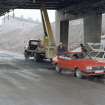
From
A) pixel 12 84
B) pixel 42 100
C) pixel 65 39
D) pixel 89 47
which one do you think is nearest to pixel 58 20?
pixel 65 39

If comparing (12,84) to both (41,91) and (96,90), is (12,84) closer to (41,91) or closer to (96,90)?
(41,91)

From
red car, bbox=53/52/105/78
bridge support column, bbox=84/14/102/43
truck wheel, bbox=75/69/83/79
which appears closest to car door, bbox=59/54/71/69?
Answer: red car, bbox=53/52/105/78

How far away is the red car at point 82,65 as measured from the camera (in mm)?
19734

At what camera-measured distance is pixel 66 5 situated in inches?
1672

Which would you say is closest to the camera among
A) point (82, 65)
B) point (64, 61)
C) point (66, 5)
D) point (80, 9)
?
point (82, 65)

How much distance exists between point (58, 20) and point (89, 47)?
23612 millimetres

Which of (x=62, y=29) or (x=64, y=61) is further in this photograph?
(x=62, y=29)

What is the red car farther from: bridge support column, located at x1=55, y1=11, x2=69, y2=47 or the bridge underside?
bridge support column, located at x1=55, y1=11, x2=69, y2=47

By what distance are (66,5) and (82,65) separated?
22889 millimetres

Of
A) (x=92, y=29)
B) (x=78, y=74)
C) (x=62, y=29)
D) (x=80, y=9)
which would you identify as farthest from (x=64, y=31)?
(x=78, y=74)

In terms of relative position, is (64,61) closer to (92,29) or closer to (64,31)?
(92,29)

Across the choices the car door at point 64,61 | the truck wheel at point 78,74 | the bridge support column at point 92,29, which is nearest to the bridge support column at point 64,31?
the bridge support column at point 92,29

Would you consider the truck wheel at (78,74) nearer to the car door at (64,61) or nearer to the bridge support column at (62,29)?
the car door at (64,61)

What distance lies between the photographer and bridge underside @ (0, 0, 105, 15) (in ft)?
121
